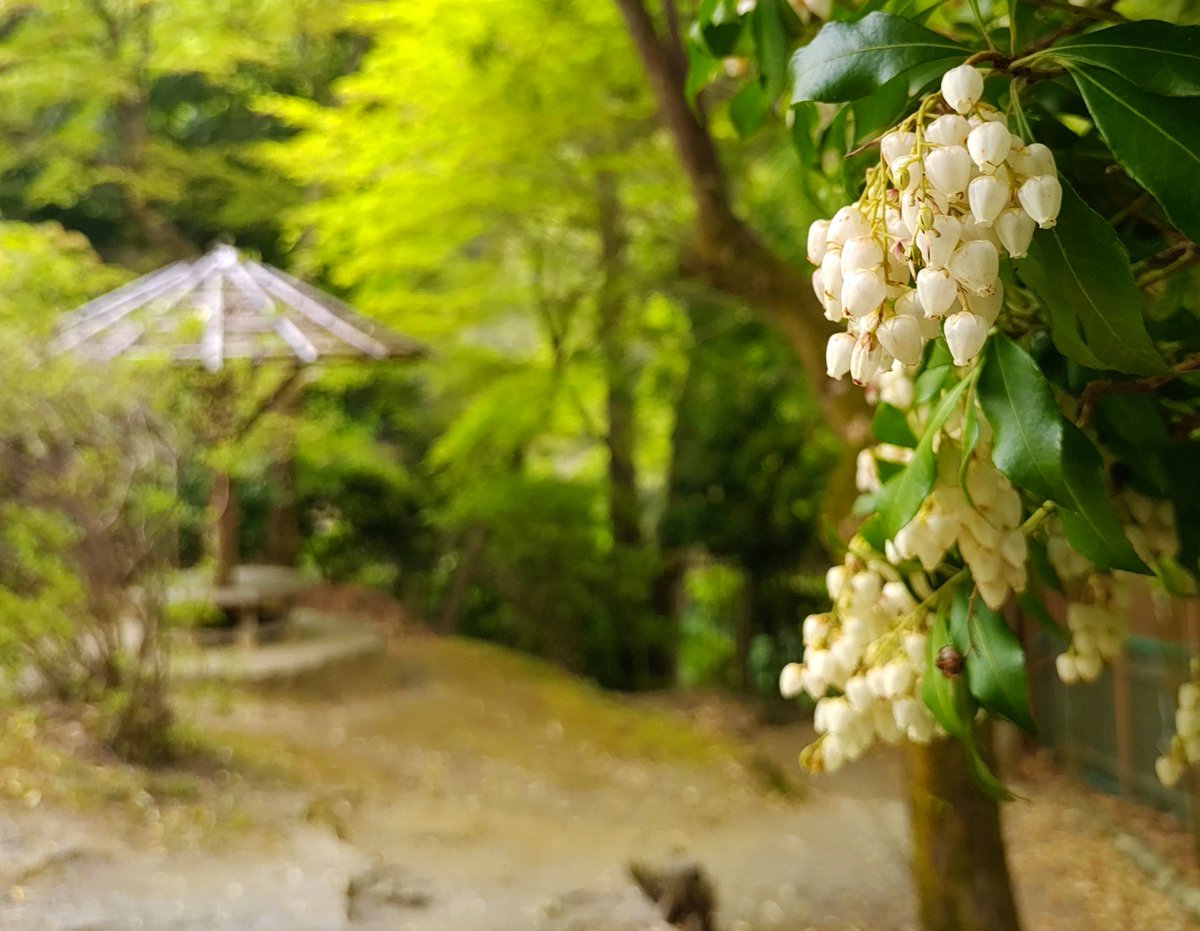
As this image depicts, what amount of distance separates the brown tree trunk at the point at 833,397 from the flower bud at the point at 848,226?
63.1 inches

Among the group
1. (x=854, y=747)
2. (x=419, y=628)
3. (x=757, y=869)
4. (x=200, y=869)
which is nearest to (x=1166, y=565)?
(x=854, y=747)

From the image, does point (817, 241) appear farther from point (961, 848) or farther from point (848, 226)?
point (961, 848)

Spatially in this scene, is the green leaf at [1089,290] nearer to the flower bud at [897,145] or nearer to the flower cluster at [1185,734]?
the flower bud at [897,145]

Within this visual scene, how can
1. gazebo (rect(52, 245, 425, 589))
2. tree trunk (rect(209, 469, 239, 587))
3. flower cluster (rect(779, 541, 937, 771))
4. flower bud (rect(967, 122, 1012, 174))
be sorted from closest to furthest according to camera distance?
flower bud (rect(967, 122, 1012, 174))
flower cluster (rect(779, 541, 937, 771))
gazebo (rect(52, 245, 425, 589))
tree trunk (rect(209, 469, 239, 587))

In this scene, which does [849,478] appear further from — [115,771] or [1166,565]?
[115,771]

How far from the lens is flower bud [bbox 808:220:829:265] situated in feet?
2.84

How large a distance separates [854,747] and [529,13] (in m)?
4.21

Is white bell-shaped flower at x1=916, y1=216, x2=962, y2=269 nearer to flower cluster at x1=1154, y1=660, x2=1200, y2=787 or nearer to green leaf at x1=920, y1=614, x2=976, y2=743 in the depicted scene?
green leaf at x1=920, y1=614, x2=976, y2=743

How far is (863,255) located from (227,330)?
5.05m

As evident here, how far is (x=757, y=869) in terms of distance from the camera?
11.3 feet

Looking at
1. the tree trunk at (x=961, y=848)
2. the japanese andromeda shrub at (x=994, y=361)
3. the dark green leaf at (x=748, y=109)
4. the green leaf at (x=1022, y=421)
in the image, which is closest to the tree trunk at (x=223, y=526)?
the tree trunk at (x=961, y=848)

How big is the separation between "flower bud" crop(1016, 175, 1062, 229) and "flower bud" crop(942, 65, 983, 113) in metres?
0.08

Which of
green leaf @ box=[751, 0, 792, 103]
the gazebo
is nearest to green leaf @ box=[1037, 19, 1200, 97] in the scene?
green leaf @ box=[751, 0, 792, 103]

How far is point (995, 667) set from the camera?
1000 millimetres
